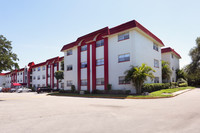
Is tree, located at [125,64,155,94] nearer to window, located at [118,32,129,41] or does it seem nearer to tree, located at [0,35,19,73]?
window, located at [118,32,129,41]

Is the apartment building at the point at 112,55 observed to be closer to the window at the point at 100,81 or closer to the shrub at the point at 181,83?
the window at the point at 100,81

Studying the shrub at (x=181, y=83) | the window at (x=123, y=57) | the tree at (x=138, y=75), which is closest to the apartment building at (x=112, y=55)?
the window at (x=123, y=57)

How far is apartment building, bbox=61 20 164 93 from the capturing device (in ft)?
70.1

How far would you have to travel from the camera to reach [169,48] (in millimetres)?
33875

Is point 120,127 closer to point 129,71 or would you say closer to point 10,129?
point 10,129

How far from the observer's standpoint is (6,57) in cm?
1872

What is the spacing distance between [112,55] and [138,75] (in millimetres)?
6270

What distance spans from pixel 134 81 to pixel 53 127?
14.7 m

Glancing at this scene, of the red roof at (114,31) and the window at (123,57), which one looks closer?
the red roof at (114,31)

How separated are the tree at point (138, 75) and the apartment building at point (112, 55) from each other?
161cm

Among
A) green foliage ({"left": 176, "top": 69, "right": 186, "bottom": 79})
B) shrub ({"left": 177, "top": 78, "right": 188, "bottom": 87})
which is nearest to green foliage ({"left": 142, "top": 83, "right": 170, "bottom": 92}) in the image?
shrub ({"left": 177, "top": 78, "right": 188, "bottom": 87})

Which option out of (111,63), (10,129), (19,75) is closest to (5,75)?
(19,75)

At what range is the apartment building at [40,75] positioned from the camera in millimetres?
44787

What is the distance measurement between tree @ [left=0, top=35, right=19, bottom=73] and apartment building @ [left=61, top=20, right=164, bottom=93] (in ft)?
37.2
